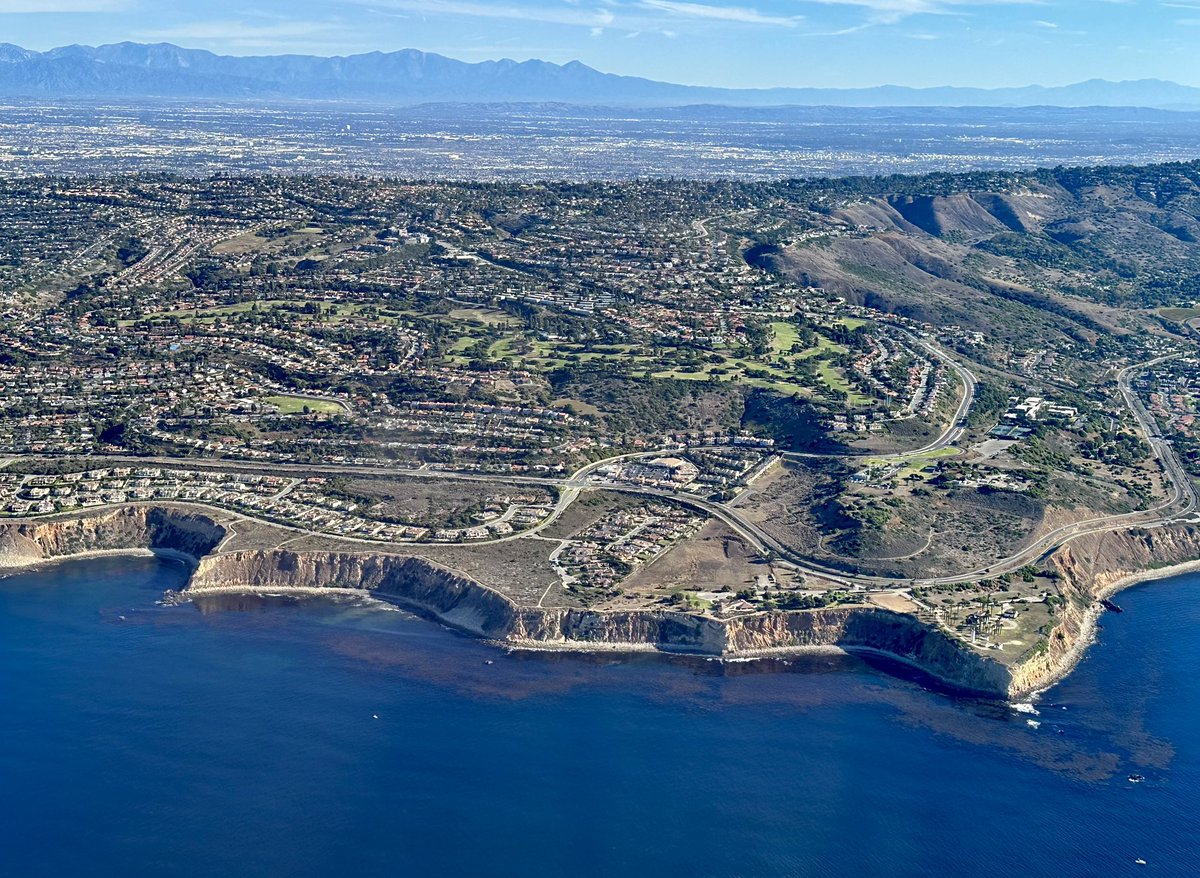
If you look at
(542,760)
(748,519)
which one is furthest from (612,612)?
(748,519)

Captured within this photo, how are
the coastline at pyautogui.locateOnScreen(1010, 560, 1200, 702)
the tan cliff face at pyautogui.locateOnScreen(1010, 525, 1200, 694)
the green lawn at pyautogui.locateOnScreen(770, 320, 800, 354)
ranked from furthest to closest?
the green lawn at pyautogui.locateOnScreen(770, 320, 800, 354)
the tan cliff face at pyautogui.locateOnScreen(1010, 525, 1200, 694)
the coastline at pyautogui.locateOnScreen(1010, 560, 1200, 702)

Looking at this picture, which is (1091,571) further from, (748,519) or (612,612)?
(612,612)

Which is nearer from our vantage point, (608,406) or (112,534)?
(112,534)

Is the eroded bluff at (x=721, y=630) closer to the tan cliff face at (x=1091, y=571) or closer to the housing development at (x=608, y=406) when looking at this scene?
the housing development at (x=608, y=406)

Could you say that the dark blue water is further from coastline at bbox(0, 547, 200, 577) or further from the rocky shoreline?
coastline at bbox(0, 547, 200, 577)

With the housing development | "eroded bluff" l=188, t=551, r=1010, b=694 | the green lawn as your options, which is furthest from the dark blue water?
the green lawn

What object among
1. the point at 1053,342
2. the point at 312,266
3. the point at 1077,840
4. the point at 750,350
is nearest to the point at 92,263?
the point at 312,266

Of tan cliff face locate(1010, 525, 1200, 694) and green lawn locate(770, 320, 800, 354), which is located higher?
green lawn locate(770, 320, 800, 354)
